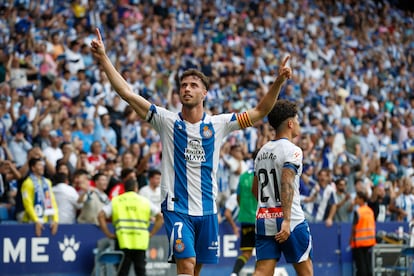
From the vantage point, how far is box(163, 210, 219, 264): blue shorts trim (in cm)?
827

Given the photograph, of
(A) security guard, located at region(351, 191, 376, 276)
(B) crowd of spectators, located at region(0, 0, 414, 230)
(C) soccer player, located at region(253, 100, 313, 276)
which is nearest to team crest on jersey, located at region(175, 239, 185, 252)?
(C) soccer player, located at region(253, 100, 313, 276)

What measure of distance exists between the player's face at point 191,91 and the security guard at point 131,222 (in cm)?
556

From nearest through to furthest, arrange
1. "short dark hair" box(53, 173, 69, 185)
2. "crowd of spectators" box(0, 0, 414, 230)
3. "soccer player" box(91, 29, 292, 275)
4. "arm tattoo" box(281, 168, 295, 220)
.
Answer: "soccer player" box(91, 29, 292, 275), "arm tattoo" box(281, 168, 295, 220), "short dark hair" box(53, 173, 69, 185), "crowd of spectators" box(0, 0, 414, 230)

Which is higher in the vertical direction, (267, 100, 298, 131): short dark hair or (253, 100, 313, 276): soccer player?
(267, 100, 298, 131): short dark hair

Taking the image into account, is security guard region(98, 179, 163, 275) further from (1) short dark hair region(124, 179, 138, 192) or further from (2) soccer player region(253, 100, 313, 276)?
(2) soccer player region(253, 100, 313, 276)

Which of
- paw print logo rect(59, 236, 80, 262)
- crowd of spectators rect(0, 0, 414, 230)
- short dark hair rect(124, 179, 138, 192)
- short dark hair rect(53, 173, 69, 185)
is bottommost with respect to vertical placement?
paw print logo rect(59, 236, 80, 262)

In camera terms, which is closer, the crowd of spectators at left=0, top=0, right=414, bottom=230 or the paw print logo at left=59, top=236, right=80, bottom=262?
the paw print logo at left=59, top=236, right=80, bottom=262

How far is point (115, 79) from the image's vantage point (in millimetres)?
8445

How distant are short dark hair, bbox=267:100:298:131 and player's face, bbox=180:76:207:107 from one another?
0.79m

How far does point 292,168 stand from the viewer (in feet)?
28.9

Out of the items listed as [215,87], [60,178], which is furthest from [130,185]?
[215,87]

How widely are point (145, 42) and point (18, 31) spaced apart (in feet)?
12.4

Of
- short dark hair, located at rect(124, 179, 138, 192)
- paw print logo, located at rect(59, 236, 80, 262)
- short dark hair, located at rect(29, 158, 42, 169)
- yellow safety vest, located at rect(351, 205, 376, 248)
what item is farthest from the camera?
yellow safety vest, located at rect(351, 205, 376, 248)

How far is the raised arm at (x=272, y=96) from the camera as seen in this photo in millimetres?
8188
